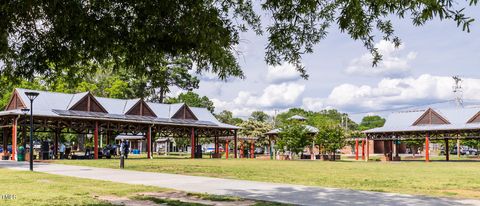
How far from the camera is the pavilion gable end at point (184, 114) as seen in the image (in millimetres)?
51281

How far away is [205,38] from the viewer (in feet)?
23.8

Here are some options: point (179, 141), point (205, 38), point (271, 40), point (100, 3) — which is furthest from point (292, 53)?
point (179, 141)

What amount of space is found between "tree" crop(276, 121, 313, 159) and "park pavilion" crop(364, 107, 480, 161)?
642 centimetres

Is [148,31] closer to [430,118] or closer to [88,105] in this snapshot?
[88,105]

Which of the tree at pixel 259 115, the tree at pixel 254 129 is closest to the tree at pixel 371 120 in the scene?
the tree at pixel 259 115

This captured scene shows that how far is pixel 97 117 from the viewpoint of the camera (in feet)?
139

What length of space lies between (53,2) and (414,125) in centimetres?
4796

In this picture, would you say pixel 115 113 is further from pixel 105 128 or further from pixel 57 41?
pixel 57 41

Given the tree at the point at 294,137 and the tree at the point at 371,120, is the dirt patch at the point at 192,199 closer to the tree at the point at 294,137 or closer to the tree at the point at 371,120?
the tree at the point at 294,137

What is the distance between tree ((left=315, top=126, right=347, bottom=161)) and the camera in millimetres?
48469

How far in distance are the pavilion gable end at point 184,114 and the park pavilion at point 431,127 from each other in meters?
18.0

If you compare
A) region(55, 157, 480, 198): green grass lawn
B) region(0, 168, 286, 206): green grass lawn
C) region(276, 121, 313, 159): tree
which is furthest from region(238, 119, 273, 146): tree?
region(0, 168, 286, 206): green grass lawn

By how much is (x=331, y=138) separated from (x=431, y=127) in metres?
9.58

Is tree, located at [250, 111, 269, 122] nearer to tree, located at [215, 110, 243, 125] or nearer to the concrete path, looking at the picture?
tree, located at [215, 110, 243, 125]
